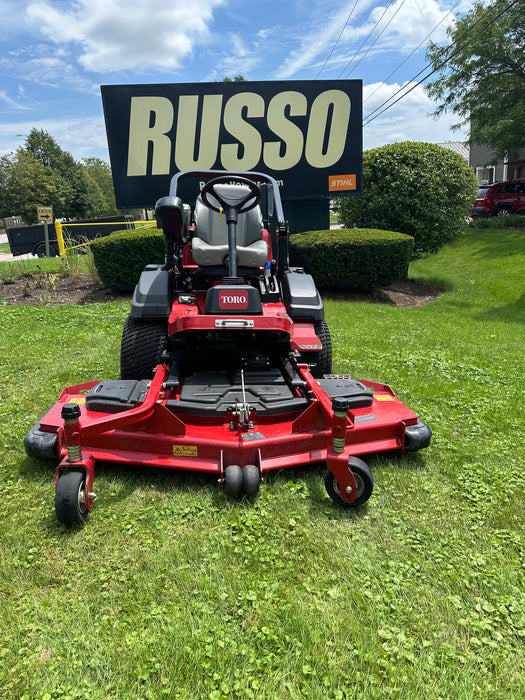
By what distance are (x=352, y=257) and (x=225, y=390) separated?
600cm

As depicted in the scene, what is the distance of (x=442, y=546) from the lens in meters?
2.51

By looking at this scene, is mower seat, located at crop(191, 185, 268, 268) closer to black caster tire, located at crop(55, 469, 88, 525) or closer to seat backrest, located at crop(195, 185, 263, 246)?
seat backrest, located at crop(195, 185, 263, 246)

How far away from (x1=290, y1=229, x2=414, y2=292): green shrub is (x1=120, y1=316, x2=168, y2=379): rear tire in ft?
17.3

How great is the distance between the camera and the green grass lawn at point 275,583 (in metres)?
1.82

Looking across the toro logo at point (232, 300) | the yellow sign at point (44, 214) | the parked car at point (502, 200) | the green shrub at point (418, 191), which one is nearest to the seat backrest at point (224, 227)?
the toro logo at point (232, 300)

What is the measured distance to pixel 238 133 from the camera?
955cm

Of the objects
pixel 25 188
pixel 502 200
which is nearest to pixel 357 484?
pixel 502 200

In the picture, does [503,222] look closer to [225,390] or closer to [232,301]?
[232,301]

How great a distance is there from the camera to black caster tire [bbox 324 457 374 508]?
2713 mm

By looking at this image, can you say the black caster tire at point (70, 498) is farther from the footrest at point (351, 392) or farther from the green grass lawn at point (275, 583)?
the footrest at point (351, 392)

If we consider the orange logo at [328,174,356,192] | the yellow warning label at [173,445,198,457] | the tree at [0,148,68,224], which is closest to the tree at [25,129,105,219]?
the tree at [0,148,68,224]

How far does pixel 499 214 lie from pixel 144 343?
1990 cm

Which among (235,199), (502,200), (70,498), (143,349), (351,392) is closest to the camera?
(70,498)

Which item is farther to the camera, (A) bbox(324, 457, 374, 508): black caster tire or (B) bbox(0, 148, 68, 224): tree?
(B) bbox(0, 148, 68, 224): tree
